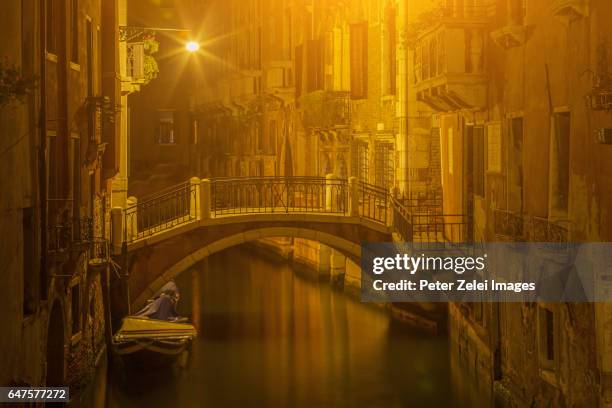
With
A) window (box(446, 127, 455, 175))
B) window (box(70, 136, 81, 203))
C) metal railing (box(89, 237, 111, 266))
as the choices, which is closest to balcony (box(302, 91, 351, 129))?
window (box(446, 127, 455, 175))

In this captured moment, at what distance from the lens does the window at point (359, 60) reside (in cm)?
2642

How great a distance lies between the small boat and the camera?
61.3 ft

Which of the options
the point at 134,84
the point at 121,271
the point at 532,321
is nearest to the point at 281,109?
the point at 134,84

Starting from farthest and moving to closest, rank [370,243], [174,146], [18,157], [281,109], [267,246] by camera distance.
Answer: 1. [174,146]
2. [267,246]
3. [281,109]
4. [370,243]
5. [18,157]

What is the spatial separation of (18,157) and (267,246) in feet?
85.1

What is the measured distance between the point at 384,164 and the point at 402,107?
2.42m

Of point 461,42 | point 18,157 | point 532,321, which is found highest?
point 461,42

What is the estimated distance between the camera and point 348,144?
27859mm

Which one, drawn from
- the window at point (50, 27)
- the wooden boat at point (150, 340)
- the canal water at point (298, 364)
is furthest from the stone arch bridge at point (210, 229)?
the window at point (50, 27)

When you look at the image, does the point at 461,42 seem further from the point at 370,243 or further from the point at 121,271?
the point at 121,271

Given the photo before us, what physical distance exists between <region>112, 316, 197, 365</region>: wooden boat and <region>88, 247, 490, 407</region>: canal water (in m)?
0.30

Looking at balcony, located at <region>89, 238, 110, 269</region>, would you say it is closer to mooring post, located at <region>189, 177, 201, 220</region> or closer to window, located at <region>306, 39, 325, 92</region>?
mooring post, located at <region>189, 177, 201, 220</region>

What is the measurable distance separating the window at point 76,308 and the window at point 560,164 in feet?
26.0

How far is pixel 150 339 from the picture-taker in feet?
62.1
